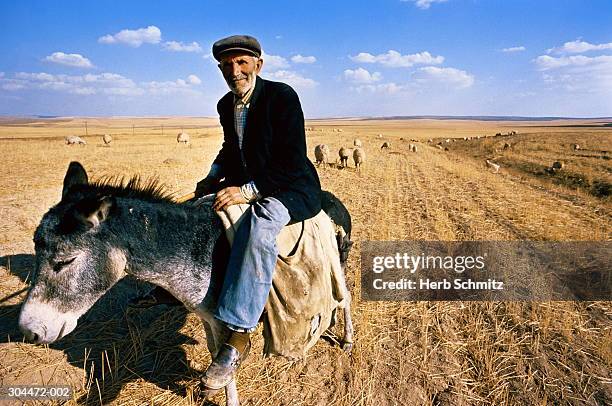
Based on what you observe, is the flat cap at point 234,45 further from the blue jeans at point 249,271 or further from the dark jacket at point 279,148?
the blue jeans at point 249,271

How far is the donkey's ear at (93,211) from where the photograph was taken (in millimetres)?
2396

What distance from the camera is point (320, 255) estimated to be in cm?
341

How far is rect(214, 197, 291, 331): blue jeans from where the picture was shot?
108 inches

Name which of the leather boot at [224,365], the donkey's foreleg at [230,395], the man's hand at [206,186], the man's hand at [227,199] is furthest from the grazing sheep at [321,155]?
the leather boot at [224,365]

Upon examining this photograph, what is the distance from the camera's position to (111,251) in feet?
8.48

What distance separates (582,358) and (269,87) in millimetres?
4900

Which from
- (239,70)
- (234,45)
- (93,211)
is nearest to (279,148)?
(239,70)

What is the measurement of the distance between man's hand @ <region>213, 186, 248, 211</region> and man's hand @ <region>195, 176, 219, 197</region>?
847 mm

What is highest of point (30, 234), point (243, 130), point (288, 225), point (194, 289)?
point (243, 130)

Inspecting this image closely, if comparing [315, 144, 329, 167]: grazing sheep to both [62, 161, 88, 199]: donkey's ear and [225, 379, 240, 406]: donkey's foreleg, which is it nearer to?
[225, 379, 240, 406]: donkey's foreleg

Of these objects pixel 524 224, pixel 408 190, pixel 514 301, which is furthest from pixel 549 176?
pixel 514 301

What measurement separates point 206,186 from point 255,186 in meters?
0.97

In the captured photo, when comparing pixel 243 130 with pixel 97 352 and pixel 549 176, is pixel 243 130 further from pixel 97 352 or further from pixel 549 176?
pixel 549 176

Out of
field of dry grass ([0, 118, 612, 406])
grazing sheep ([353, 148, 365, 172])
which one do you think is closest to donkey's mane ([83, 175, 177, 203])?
field of dry grass ([0, 118, 612, 406])
